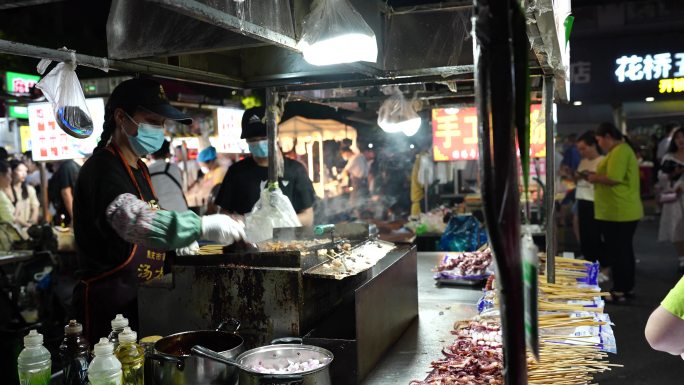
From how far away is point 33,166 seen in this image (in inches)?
521

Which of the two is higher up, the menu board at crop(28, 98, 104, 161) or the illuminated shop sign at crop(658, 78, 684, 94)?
the illuminated shop sign at crop(658, 78, 684, 94)

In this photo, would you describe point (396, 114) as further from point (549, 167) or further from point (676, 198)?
point (676, 198)

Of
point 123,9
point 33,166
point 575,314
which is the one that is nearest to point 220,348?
point 123,9

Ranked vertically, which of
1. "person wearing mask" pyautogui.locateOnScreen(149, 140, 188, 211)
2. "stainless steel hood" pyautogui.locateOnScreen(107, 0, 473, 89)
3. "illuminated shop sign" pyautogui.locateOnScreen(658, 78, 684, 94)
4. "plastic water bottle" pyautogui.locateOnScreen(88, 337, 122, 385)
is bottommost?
"plastic water bottle" pyautogui.locateOnScreen(88, 337, 122, 385)

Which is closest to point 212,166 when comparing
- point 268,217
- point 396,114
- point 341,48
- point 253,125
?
point 396,114

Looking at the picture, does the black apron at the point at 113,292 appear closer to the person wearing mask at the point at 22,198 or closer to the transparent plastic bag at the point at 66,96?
the transparent plastic bag at the point at 66,96

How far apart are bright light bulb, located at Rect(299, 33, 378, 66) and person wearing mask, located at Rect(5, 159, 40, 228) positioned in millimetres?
9215

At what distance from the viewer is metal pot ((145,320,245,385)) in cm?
207

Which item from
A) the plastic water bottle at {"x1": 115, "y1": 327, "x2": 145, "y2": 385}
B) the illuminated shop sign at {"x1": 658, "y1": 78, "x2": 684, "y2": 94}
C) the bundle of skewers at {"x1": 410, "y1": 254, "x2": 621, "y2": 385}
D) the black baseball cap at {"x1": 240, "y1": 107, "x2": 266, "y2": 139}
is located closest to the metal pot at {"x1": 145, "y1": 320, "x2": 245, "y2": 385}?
the plastic water bottle at {"x1": 115, "y1": 327, "x2": 145, "y2": 385}

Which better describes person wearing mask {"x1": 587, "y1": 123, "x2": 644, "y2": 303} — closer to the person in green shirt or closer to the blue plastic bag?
the blue plastic bag

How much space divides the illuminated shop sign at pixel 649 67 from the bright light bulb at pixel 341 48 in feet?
42.9

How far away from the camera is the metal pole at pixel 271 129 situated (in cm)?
471

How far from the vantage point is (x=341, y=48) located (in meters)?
2.71

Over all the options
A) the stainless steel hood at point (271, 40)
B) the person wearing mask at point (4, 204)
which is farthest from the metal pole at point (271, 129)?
the person wearing mask at point (4, 204)
